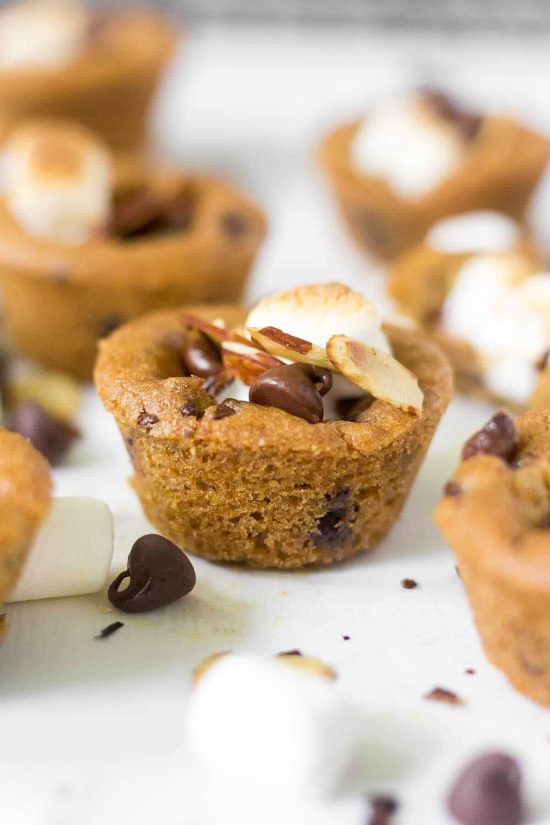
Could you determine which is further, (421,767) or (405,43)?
(405,43)

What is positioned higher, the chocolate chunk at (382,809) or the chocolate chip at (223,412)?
the chocolate chip at (223,412)

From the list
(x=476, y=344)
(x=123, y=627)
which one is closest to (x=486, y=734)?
(x=123, y=627)

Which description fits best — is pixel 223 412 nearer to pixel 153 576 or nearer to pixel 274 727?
pixel 153 576

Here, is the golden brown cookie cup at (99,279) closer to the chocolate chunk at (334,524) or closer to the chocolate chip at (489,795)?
the chocolate chunk at (334,524)

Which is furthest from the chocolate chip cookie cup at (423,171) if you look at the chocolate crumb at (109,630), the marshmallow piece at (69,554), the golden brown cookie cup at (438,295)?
the chocolate crumb at (109,630)

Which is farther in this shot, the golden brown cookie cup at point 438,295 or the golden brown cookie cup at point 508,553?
the golden brown cookie cup at point 438,295

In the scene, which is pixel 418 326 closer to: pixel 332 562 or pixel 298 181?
pixel 332 562

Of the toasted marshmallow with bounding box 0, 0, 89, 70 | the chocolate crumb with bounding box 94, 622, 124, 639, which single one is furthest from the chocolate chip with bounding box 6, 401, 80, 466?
the toasted marshmallow with bounding box 0, 0, 89, 70
